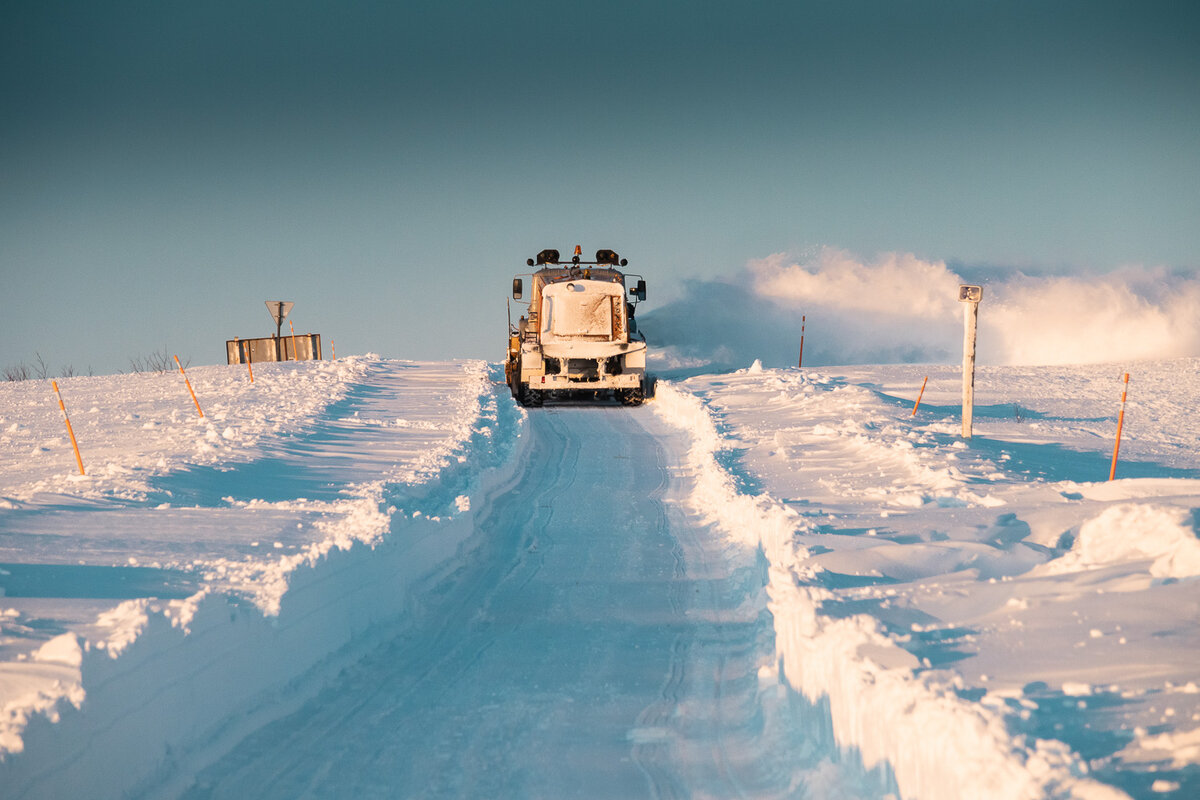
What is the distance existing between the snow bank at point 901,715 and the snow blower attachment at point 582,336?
12.6 m

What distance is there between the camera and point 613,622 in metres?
6.69

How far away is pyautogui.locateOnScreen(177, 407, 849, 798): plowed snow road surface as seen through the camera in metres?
4.48

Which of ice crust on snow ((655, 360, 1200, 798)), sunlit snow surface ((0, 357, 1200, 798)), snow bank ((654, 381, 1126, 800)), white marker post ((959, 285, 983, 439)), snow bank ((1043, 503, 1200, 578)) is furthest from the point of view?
white marker post ((959, 285, 983, 439))

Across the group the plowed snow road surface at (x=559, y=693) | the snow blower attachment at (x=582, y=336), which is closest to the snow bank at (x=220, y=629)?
the plowed snow road surface at (x=559, y=693)

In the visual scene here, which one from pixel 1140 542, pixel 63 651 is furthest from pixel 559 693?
pixel 1140 542

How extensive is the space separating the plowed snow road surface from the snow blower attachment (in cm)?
1024

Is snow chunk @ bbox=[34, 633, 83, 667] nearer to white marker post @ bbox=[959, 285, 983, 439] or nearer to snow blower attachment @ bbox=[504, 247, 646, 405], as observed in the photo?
white marker post @ bbox=[959, 285, 983, 439]

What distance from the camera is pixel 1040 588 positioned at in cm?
566

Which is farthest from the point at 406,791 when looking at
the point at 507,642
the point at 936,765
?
the point at 936,765

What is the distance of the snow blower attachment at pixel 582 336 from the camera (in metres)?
19.1

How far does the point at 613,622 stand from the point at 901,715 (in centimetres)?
296

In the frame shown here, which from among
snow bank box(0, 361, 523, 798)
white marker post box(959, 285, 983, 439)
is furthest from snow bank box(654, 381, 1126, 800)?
white marker post box(959, 285, 983, 439)

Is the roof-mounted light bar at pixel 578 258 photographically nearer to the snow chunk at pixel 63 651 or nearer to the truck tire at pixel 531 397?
the truck tire at pixel 531 397

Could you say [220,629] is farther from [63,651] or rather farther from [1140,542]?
[1140,542]
